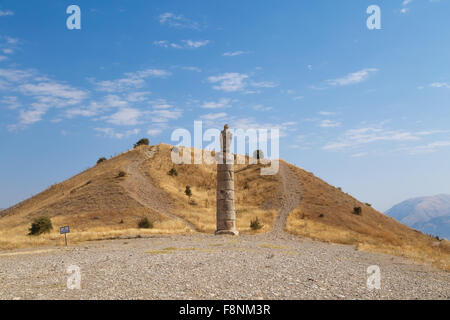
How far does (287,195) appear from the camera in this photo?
49594mm

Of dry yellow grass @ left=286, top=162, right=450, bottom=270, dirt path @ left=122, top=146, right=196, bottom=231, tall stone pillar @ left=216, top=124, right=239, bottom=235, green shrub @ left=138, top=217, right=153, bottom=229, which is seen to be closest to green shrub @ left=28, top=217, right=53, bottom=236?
green shrub @ left=138, top=217, right=153, bottom=229

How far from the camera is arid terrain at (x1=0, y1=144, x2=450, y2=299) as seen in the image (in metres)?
10.4

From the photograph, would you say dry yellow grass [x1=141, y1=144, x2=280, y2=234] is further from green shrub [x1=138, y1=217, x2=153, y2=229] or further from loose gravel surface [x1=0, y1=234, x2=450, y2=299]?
loose gravel surface [x1=0, y1=234, x2=450, y2=299]

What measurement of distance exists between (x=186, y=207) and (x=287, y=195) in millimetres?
14421

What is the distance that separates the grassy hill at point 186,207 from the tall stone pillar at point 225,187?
3.18 metres

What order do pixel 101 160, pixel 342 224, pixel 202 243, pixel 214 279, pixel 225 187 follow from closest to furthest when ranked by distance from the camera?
pixel 214 279 → pixel 202 243 → pixel 225 187 → pixel 342 224 → pixel 101 160

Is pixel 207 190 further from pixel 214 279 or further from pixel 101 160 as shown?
pixel 214 279

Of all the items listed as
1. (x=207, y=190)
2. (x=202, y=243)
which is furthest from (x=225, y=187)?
(x=207, y=190)

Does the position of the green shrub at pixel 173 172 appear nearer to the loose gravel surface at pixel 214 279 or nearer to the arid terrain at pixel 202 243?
the arid terrain at pixel 202 243

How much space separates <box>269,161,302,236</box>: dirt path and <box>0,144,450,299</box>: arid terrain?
0.52 feet

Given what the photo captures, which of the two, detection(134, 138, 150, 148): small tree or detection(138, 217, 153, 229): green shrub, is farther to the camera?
detection(134, 138, 150, 148): small tree

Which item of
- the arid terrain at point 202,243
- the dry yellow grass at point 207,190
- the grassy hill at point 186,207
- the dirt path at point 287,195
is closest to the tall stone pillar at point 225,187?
the arid terrain at point 202,243
